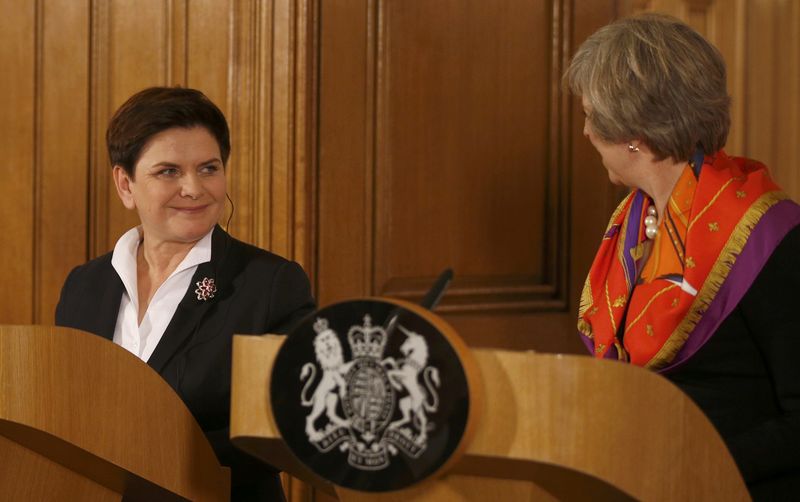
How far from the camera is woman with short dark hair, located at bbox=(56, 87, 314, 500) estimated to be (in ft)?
7.27

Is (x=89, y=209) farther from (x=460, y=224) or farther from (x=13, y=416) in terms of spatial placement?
(x=13, y=416)

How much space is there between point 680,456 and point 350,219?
175cm

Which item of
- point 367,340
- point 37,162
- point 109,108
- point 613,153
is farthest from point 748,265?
point 37,162

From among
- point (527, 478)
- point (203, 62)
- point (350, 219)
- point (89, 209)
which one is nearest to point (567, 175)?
point (350, 219)

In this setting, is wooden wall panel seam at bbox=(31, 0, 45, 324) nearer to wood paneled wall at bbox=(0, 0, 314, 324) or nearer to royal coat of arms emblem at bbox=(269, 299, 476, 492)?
wood paneled wall at bbox=(0, 0, 314, 324)

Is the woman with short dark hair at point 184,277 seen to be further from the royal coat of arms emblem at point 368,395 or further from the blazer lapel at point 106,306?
the royal coat of arms emblem at point 368,395

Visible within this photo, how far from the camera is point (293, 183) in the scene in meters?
2.90

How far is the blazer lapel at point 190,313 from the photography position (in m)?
2.22

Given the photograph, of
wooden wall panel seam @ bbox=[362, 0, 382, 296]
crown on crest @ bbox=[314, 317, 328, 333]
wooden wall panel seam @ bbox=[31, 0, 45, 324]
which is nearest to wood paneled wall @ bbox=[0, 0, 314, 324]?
wooden wall panel seam @ bbox=[31, 0, 45, 324]

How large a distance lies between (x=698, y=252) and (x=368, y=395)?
81 cm

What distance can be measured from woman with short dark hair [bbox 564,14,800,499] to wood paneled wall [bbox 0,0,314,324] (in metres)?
1.05

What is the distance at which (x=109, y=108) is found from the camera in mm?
2967

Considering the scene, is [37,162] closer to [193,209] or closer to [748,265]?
[193,209]

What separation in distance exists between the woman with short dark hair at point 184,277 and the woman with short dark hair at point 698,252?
72cm
